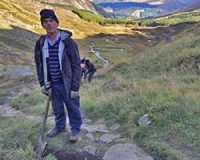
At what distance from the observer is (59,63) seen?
7477 mm

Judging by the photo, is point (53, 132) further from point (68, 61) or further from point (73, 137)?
point (68, 61)

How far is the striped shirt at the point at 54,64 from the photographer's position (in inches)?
292

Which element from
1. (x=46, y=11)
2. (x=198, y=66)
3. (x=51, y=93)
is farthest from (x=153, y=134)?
(x=198, y=66)

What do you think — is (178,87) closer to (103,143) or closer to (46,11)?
(103,143)

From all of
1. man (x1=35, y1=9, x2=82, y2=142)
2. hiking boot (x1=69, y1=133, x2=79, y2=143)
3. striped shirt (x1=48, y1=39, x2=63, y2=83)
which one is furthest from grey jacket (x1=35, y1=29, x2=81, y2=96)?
hiking boot (x1=69, y1=133, x2=79, y2=143)

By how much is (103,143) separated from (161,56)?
45.3 feet

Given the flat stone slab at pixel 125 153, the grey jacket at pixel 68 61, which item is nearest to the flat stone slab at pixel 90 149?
the flat stone slab at pixel 125 153

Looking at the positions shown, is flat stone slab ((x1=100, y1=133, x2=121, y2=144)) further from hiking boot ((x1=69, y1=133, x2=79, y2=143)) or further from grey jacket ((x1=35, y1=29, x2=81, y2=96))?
grey jacket ((x1=35, y1=29, x2=81, y2=96))

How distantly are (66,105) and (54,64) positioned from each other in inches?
34.5

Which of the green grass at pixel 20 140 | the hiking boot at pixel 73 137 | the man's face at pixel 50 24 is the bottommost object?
the green grass at pixel 20 140

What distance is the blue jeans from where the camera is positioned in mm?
7832

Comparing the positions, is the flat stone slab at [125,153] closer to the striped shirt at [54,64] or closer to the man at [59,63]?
the man at [59,63]

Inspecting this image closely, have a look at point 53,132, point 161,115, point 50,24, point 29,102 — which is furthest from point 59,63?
point 29,102

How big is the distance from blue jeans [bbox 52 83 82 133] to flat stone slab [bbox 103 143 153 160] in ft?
2.80
